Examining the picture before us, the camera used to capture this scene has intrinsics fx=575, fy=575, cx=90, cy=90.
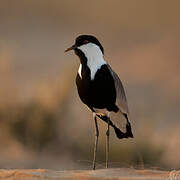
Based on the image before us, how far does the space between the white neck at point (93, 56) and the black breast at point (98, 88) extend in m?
0.05

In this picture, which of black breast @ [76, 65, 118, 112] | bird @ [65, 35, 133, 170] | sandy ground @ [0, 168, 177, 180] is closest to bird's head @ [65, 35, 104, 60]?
bird @ [65, 35, 133, 170]

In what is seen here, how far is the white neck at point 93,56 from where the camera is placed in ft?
24.3

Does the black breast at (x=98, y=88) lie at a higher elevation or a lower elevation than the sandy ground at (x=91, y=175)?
higher

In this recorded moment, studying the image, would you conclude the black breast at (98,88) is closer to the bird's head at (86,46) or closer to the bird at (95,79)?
the bird at (95,79)

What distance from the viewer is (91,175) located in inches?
232

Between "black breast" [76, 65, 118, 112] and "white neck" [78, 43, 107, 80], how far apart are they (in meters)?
0.05

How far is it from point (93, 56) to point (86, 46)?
16 centimetres

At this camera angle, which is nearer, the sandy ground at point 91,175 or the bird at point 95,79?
the sandy ground at point 91,175

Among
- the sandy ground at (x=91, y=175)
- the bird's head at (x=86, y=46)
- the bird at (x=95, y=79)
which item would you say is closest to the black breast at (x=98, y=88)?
the bird at (x=95, y=79)

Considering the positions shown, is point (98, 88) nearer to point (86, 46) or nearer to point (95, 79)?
point (95, 79)

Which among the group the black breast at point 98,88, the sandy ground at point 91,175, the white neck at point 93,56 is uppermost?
the white neck at point 93,56

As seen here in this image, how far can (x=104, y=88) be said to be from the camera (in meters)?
7.44

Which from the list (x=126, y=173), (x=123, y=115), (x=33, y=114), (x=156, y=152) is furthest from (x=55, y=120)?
(x=126, y=173)

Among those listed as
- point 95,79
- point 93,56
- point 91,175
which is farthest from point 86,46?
point 91,175
